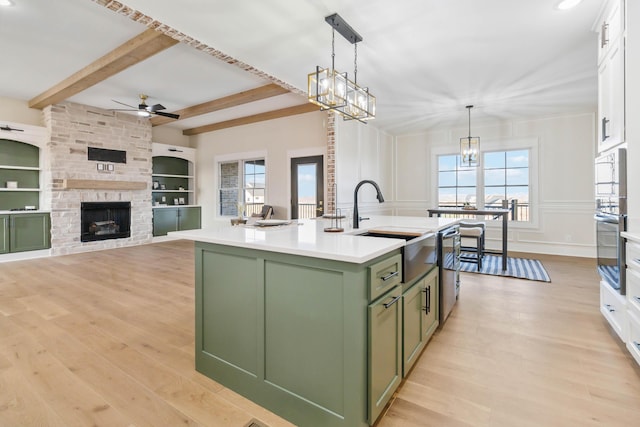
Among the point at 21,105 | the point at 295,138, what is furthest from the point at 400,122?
the point at 21,105

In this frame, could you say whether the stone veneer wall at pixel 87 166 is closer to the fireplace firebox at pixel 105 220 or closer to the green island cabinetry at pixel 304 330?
the fireplace firebox at pixel 105 220

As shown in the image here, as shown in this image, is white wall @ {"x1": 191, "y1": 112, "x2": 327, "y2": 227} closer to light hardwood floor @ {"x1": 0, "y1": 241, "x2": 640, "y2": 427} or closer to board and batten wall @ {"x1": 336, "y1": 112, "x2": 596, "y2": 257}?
board and batten wall @ {"x1": 336, "y1": 112, "x2": 596, "y2": 257}

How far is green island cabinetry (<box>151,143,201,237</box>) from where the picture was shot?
26.1 ft

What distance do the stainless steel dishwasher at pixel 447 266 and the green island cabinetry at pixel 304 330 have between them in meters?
0.72

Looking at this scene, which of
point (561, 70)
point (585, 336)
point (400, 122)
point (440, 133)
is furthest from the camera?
point (440, 133)

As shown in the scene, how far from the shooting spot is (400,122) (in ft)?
21.4

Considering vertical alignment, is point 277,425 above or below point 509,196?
below

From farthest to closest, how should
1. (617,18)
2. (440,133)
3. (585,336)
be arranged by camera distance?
(440,133), (585,336), (617,18)

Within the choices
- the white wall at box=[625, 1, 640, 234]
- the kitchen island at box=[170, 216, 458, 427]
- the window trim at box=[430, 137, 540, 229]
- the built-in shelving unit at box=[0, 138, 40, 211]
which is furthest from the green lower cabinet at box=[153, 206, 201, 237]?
the white wall at box=[625, 1, 640, 234]

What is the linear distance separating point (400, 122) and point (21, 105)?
24.7 ft

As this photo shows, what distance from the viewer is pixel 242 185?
26.2 ft

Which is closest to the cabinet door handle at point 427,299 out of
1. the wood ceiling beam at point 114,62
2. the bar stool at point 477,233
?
the bar stool at point 477,233

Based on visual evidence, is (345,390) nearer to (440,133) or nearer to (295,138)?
(295,138)

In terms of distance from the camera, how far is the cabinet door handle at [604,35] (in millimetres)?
2613
